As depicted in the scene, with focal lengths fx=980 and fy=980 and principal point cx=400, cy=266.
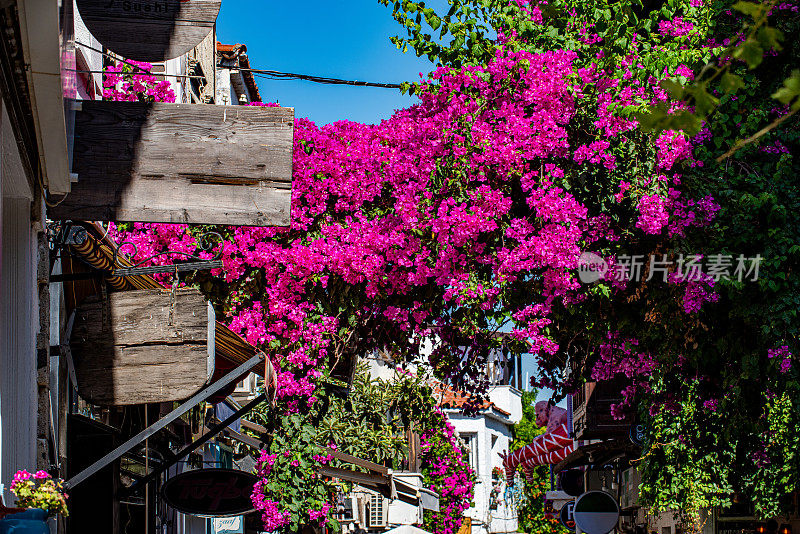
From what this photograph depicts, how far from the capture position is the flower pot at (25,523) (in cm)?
314

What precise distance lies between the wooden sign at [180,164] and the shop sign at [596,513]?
10542 millimetres

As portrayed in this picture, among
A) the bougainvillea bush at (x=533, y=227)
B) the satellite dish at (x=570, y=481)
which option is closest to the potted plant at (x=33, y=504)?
the bougainvillea bush at (x=533, y=227)

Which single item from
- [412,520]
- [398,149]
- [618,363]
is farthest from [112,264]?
[412,520]

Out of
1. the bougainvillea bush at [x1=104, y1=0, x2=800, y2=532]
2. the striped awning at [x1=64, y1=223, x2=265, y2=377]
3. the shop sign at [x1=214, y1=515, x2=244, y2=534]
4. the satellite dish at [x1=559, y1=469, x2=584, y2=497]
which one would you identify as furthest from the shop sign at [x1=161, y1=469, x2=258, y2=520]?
the satellite dish at [x1=559, y1=469, x2=584, y2=497]

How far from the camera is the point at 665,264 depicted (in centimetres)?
803

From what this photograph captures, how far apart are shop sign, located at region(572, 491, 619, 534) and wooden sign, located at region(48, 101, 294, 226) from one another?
1054 centimetres

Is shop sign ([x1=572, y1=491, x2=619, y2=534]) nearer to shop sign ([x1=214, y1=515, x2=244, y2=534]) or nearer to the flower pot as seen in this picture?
shop sign ([x1=214, y1=515, x2=244, y2=534])

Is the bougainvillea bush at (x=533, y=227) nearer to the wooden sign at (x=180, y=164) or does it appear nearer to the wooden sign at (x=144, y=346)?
the wooden sign at (x=144, y=346)

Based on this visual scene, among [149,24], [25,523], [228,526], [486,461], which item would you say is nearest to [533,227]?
[149,24]

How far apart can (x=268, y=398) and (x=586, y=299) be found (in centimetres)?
306

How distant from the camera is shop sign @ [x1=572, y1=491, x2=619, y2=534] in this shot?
1446cm

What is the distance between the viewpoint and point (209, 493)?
10828mm

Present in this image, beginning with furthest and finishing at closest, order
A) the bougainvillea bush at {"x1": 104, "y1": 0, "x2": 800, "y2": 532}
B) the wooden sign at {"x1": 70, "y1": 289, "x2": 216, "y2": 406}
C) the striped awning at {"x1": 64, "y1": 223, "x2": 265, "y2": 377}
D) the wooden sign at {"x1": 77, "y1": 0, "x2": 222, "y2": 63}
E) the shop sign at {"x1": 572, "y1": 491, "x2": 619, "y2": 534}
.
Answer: the shop sign at {"x1": 572, "y1": 491, "x2": 619, "y2": 534} < the bougainvillea bush at {"x1": 104, "y1": 0, "x2": 800, "y2": 532} < the wooden sign at {"x1": 70, "y1": 289, "x2": 216, "y2": 406} < the striped awning at {"x1": 64, "y1": 223, "x2": 265, "y2": 377} < the wooden sign at {"x1": 77, "y1": 0, "x2": 222, "y2": 63}

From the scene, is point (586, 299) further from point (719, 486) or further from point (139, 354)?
point (719, 486)
